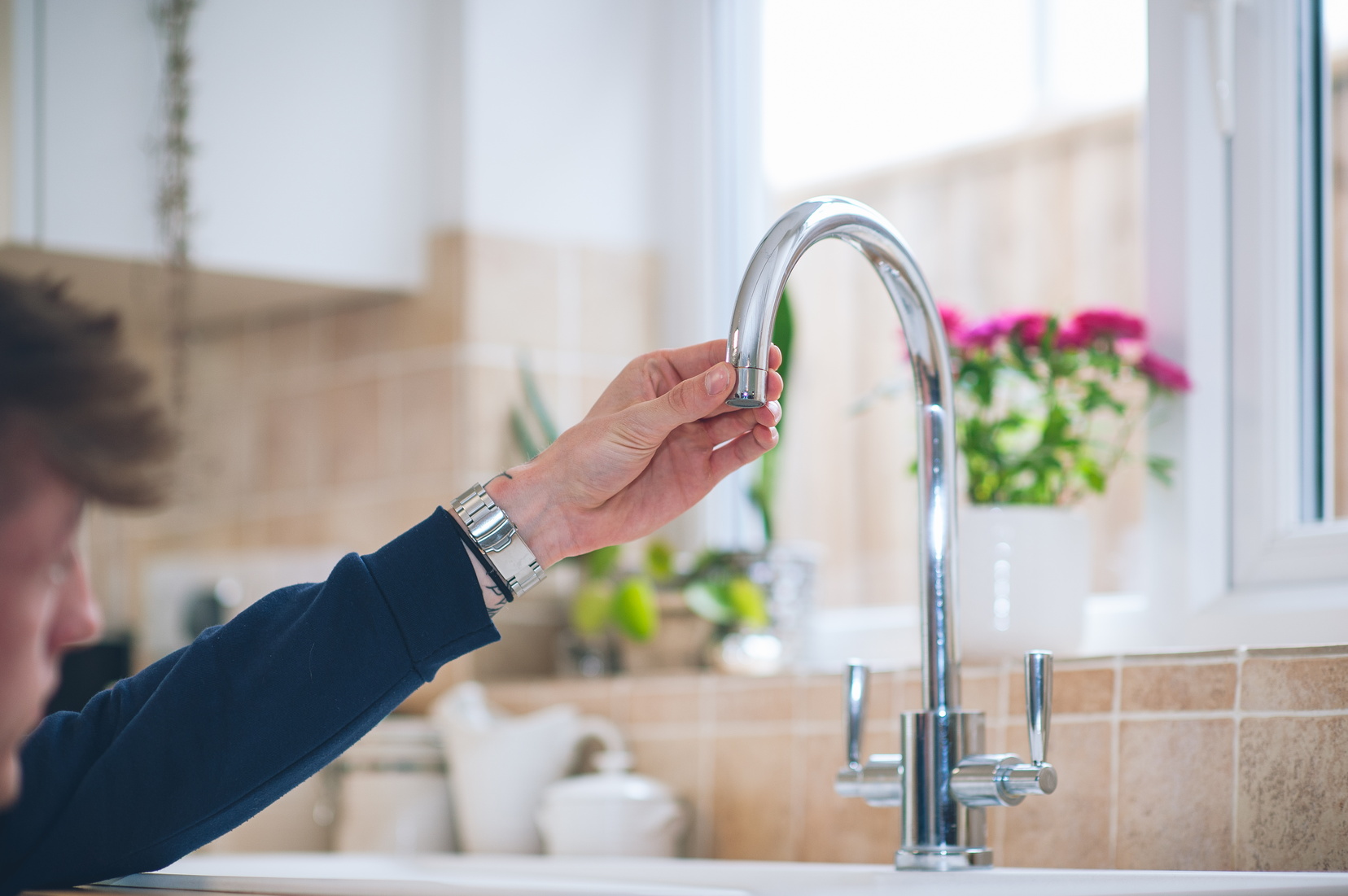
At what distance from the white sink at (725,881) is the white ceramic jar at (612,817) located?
0.11 metres

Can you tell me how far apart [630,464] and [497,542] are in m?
0.10

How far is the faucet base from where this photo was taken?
3.51 ft

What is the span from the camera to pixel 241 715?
0.95 metres

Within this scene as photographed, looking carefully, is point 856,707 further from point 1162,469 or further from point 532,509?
point 1162,469

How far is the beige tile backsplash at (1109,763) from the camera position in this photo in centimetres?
114

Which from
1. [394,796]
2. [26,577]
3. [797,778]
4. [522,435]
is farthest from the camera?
[522,435]

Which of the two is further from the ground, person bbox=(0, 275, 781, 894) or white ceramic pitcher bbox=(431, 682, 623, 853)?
person bbox=(0, 275, 781, 894)

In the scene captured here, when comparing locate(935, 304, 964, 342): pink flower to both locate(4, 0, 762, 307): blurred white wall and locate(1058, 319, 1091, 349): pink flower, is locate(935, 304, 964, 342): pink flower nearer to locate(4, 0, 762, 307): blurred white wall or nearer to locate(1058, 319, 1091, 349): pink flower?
locate(1058, 319, 1091, 349): pink flower

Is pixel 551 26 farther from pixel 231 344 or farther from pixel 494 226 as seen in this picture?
pixel 231 344

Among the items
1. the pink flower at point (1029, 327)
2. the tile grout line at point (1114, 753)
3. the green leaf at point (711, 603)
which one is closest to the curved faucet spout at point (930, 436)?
the tile grout line at point (1114, 753)

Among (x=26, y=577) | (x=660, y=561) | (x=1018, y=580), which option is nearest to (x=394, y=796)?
(x=660, y=561)

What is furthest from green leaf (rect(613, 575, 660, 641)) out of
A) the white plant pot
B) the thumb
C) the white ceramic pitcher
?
the thumb

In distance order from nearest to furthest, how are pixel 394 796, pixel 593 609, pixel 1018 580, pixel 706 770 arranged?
pixel 1018 580
pixel 706 770
pixel 394 796
pixel 593 609

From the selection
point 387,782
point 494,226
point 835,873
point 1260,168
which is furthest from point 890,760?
point 494,226
